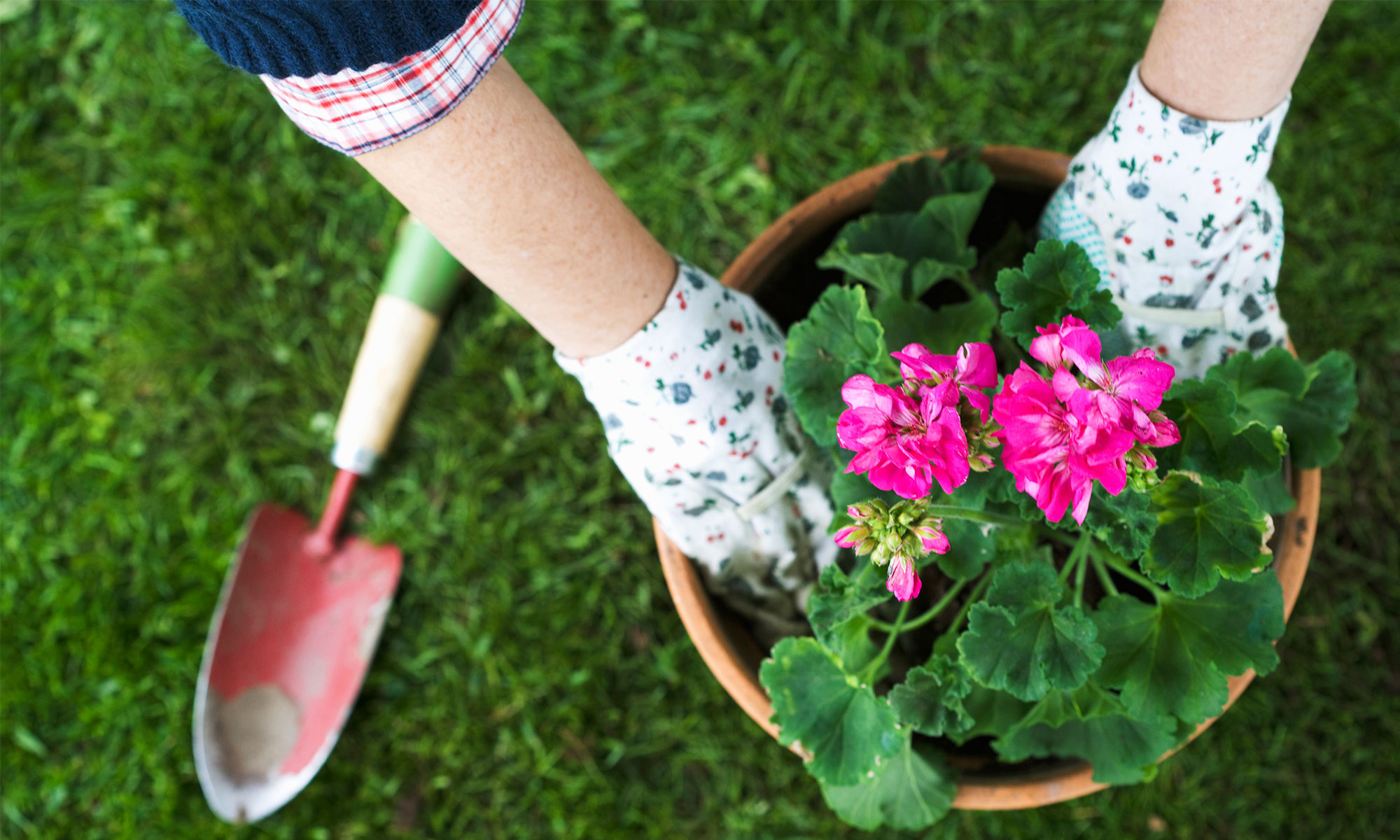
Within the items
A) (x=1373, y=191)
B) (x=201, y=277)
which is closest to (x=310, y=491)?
(x=201, y=277)

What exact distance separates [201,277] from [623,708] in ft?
3.48

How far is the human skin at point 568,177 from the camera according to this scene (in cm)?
65

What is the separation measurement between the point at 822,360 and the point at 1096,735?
17.3 inches

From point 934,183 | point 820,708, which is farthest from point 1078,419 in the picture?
point 934,183

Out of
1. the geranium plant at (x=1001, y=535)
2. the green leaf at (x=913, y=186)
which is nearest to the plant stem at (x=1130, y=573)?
the geranium plant at (x=1001, y=535)

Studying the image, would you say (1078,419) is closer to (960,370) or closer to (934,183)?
(960,370)

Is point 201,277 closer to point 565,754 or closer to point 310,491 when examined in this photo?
point 310,491

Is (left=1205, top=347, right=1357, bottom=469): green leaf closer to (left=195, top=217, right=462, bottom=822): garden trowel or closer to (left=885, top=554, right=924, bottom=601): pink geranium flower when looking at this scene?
(left=885, top=554, right=924, bottom=601): pink geranium flower

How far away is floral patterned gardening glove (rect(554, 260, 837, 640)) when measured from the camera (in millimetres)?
866

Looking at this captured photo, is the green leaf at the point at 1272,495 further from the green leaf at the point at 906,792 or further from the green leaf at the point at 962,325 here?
the green leaf at the point at 906,792

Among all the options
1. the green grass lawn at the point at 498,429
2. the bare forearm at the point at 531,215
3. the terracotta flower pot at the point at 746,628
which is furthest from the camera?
the green grass lawn at the point at 498,429

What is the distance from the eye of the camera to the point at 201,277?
1.71m

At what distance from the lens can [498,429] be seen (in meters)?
1.63

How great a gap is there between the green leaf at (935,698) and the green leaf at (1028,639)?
0.06 m
